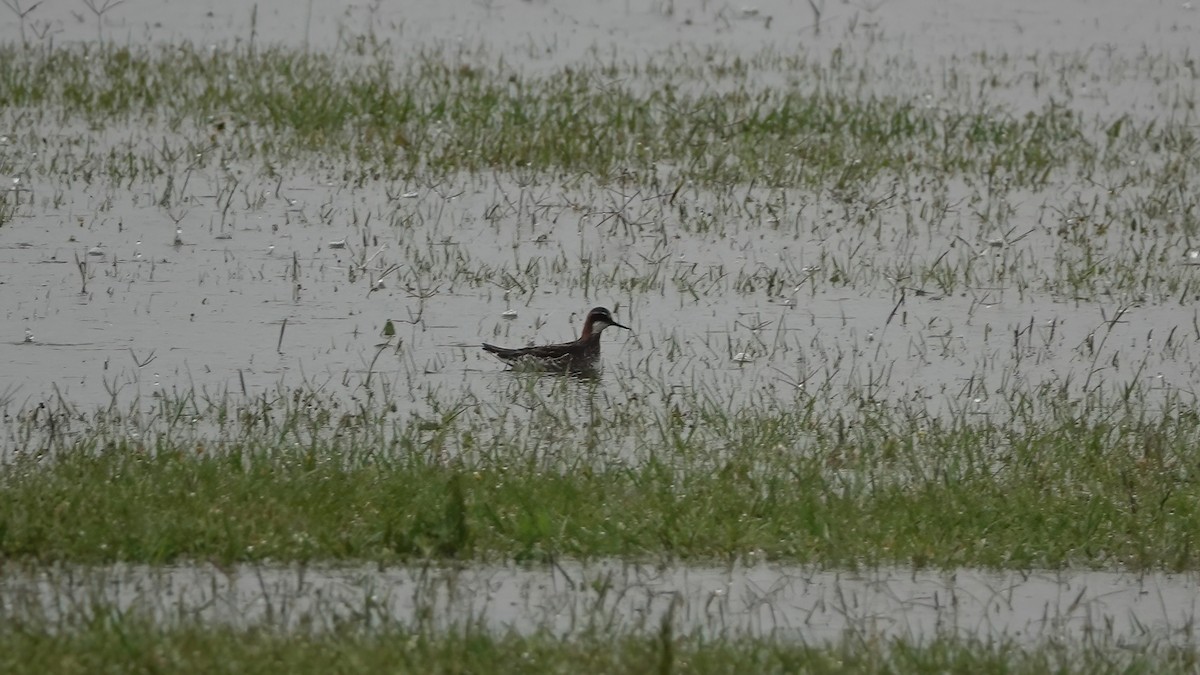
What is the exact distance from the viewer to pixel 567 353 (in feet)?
29.9

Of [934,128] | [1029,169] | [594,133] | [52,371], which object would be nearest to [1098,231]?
[1029,169]

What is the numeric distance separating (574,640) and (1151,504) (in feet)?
9.48

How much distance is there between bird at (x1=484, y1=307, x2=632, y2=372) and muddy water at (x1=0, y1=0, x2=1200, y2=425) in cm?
16

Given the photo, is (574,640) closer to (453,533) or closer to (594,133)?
(453,533)

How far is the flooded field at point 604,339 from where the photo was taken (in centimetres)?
626

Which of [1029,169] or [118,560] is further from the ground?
[1029,169]

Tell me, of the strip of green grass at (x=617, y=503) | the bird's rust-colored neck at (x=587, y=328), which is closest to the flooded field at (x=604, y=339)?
the strip of green grass at (x=617, y=503)

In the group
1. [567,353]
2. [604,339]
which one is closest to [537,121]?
[604,339]

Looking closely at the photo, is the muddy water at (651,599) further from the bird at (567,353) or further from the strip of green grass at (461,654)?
the bird at (567,353)

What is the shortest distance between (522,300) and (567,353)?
1698 millimetres

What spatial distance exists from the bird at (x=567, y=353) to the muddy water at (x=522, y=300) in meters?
0.16

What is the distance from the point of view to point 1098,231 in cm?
1268

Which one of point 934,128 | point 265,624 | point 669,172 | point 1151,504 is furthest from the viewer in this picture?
point 934,128

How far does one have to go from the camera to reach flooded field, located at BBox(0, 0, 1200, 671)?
6262mm
